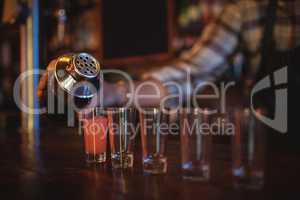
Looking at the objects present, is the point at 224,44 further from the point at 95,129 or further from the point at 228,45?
the point at 95,129

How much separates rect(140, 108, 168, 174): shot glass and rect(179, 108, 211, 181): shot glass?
0.12 feet

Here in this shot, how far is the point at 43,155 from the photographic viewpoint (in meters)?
0.94

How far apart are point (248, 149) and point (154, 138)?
159 mm

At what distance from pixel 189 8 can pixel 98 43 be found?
0.95 meters

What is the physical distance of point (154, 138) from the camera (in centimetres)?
66

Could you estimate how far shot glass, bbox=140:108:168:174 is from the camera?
655 mm

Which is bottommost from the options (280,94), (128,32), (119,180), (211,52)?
(119,180)

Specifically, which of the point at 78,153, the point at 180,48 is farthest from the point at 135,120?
the point at 180,48

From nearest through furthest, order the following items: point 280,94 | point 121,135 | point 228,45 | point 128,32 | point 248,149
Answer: point 248,149, point 121,135, point 280,94, point 228,45, point 128,32

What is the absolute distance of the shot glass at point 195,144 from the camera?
606 millimetres

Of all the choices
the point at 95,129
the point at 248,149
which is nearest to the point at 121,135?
the point at 95,129

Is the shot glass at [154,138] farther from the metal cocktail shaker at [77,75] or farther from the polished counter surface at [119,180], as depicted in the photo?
the metal cocktail shaker at [77,75]

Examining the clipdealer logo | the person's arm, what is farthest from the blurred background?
the clipdealer logo

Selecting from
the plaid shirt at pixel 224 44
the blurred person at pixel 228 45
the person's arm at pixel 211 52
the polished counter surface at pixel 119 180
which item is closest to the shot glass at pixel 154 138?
the polished counter surface at pixel 119 180
